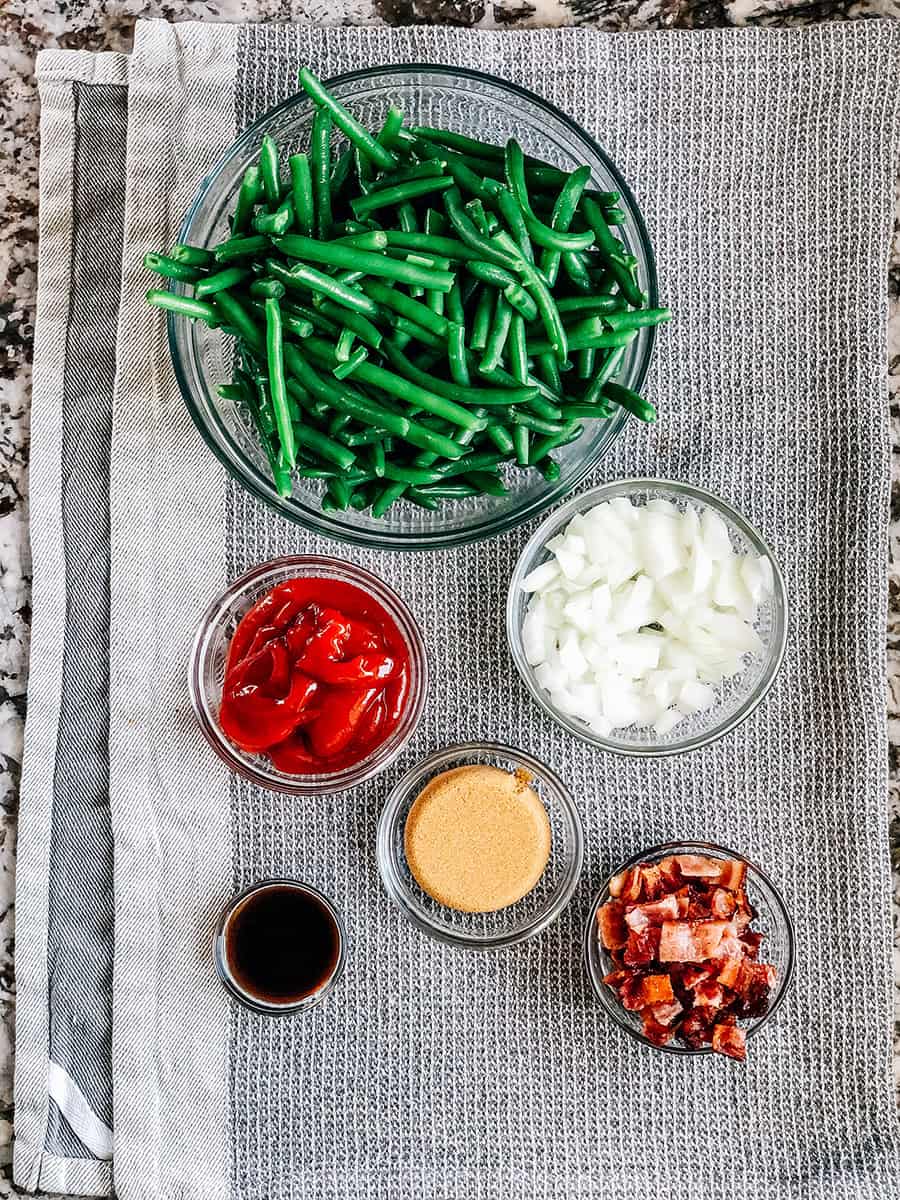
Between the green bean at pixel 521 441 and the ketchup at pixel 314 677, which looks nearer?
the green bean at pixel 521 441

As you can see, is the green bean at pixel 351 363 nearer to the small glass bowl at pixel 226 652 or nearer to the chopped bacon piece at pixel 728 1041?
the small glass bowl at pixel 226 652

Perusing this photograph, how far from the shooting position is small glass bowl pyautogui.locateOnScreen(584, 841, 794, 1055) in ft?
5.92

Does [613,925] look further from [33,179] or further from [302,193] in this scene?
[33,179]

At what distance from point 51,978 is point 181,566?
75cm

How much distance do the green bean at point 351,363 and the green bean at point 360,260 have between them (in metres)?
0.10

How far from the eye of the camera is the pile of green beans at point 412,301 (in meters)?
Answer: 1.43

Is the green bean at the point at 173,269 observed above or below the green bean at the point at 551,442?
above

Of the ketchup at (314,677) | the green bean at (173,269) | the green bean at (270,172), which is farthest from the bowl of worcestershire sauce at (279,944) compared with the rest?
the green bean at (270,172)

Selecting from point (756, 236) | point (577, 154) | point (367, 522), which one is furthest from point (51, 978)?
point (756, 236)

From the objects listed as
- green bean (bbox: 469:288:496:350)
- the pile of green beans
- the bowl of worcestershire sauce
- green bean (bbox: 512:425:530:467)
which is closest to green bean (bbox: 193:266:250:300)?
the pile of green beans

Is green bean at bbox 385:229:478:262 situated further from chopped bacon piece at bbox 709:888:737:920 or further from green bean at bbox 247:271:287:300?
chopped bacon piece at bbox 709:888:737:920

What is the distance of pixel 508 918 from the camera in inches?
74.0

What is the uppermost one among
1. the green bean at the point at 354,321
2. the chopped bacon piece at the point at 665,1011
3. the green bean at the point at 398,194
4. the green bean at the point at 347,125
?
the green bean at the point at 347,125

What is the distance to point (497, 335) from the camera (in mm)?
1435
